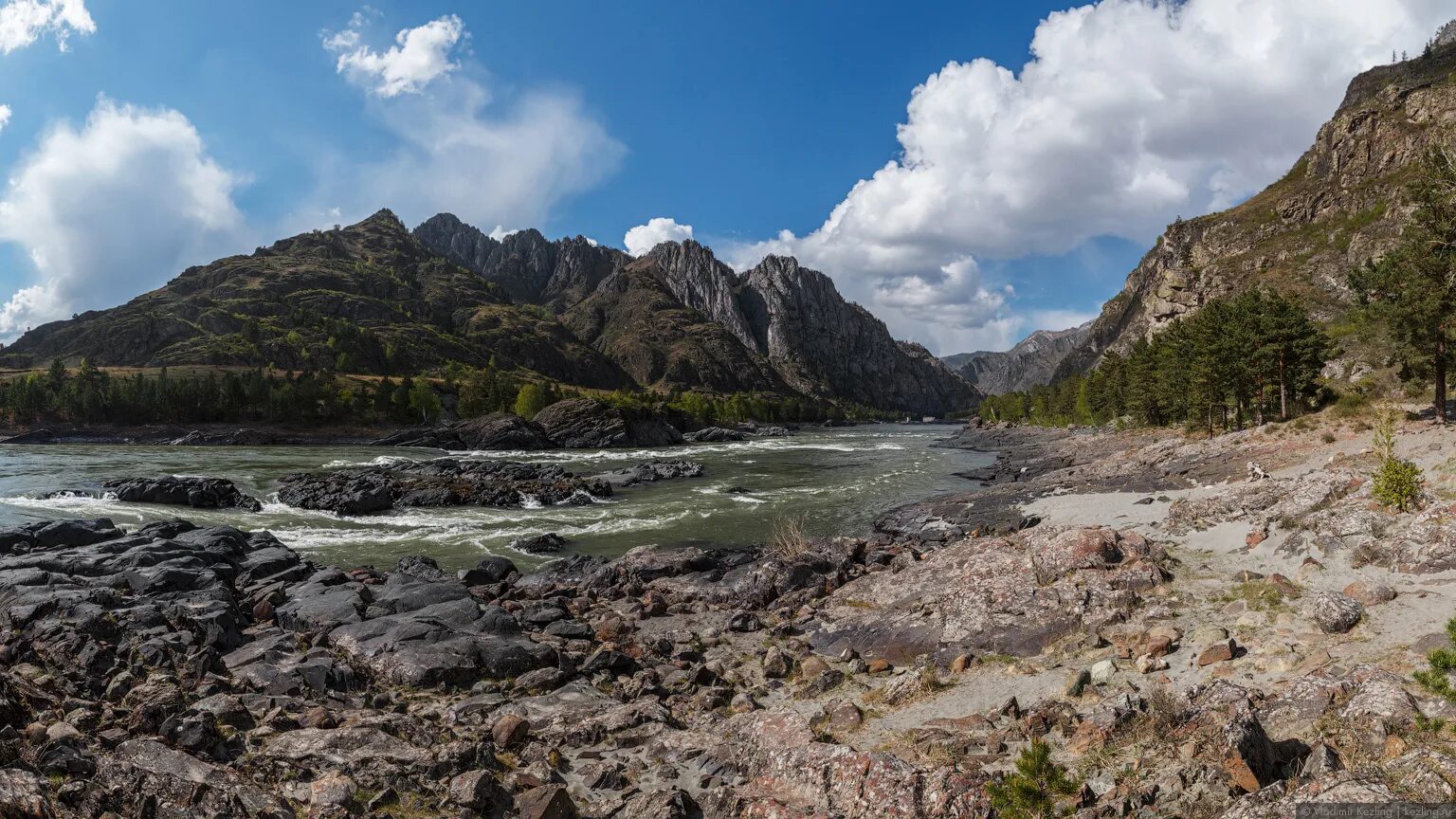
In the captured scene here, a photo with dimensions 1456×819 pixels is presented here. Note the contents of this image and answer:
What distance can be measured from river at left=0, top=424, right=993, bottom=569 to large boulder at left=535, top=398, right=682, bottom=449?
58412 mm

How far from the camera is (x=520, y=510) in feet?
171

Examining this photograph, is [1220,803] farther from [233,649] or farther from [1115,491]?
[1115,491]

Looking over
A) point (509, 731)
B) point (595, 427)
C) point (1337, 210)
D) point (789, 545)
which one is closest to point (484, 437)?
point (595, 427)

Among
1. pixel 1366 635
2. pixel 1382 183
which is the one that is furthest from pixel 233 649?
pixel 1382 183

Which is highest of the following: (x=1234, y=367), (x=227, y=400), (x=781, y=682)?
(x=227, y=400)

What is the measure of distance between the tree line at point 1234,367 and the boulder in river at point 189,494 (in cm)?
8450

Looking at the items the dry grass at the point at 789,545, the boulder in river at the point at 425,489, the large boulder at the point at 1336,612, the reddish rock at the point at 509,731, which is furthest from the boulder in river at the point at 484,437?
the large boulder at the point at 1336,612

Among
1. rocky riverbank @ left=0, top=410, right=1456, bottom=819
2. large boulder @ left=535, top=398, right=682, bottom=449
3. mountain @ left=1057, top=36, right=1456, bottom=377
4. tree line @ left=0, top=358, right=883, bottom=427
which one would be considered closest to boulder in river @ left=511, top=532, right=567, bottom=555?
rocky riverbank @ left=0, top=410, right=1456, bottom=819

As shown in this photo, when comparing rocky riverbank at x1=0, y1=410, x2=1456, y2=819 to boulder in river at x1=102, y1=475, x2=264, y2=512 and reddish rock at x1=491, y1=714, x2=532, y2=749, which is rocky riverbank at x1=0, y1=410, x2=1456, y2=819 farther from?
boulder in river at x1=102, y1=475, x2=264, y2=512

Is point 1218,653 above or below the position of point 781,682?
above

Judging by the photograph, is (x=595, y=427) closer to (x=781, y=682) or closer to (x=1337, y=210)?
(x=781, y=682)

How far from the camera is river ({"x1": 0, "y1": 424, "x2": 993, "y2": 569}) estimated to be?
3778 centimetres

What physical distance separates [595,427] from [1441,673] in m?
142

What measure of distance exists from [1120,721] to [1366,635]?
5077 millimetres
